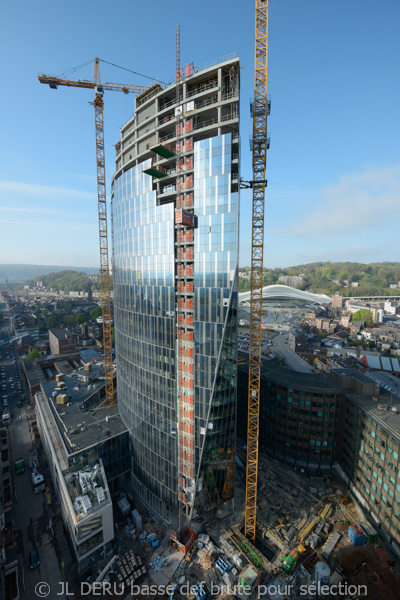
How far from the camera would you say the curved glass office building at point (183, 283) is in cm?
4197

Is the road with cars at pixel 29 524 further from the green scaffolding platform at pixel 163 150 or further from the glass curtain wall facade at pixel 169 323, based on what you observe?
the green scaffolding platform at pixel 163 150

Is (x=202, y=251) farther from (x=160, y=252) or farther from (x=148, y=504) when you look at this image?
(x=148, y=504)

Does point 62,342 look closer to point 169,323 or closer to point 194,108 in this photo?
point 169,323

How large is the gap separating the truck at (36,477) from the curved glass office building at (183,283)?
22.8 metres

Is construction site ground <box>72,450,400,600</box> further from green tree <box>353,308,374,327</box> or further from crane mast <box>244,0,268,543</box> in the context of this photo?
green tree <box>353,308,374,327</box>

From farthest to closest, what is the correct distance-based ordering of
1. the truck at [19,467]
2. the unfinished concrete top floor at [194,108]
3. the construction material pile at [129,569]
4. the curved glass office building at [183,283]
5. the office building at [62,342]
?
the office building at [62,342] → the truck at [19,467] → the curved glass office building at [183,283] → the construction material pile at [129,569] → the unfinished concrete top floor at [194,108]

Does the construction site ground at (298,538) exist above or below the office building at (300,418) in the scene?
below

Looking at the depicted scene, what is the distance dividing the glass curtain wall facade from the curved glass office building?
19 centimetres

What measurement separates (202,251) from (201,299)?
779cm

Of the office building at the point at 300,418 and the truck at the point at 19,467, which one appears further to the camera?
the truck at the point at 19,467

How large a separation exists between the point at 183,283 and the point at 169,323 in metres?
7.78

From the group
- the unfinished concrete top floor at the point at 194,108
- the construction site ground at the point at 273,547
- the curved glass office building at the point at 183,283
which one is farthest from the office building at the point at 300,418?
the unfinished concrete top floor at the point at 194,108

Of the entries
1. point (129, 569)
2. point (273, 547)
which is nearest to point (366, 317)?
point (273, 547)

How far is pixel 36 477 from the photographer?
200ft
